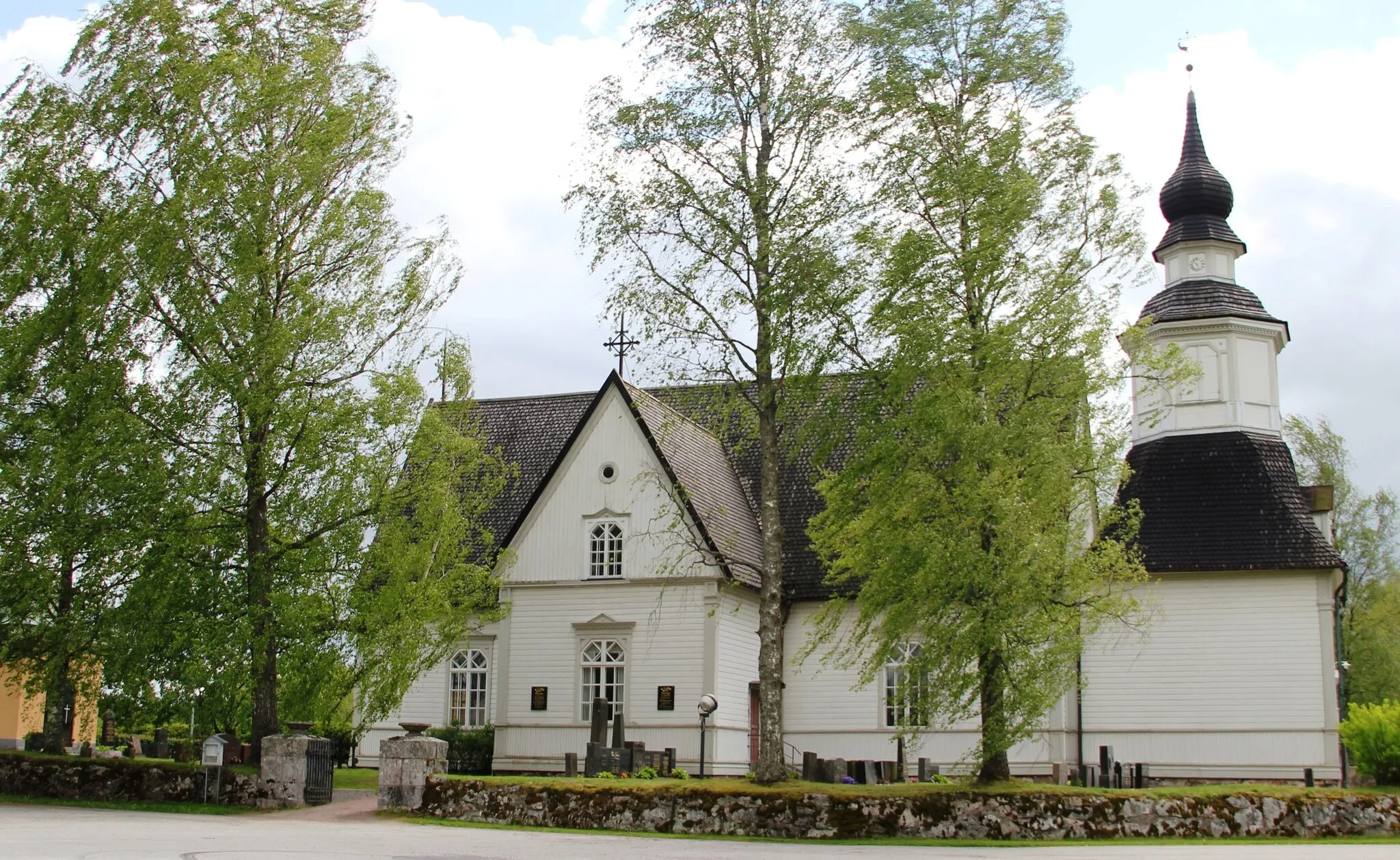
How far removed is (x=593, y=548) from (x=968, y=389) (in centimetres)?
1302

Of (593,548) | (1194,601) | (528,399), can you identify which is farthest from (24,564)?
(1194,601)

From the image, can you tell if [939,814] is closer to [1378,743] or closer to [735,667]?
[1378,743]

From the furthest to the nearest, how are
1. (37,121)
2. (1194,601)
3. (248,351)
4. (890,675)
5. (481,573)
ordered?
1. (890,675)
2. (1194,601)
3. (481,573)
4. (37,121)
5. (248,351)

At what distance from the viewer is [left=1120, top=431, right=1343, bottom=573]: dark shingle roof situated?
27.4 meters

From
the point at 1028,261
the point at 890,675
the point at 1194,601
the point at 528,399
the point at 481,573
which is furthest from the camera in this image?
the point at 528,399

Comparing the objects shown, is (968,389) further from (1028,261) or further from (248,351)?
(248,351)

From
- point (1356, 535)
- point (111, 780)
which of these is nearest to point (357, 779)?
point (111, 780)

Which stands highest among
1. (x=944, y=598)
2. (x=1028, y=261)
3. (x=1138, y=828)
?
(x=1028, y=261)

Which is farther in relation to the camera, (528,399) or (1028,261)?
(528,399)

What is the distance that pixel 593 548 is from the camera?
97.4 ft

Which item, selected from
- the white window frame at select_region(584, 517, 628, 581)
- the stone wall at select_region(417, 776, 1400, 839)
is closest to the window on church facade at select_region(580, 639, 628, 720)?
the white window frame at select_region(584, 517, 628, 581)

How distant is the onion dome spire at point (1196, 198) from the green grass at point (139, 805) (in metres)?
24.9

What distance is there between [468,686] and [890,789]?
48.8 feet

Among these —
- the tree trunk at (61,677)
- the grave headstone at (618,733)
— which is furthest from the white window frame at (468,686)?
the tree trunk at (61,677)
